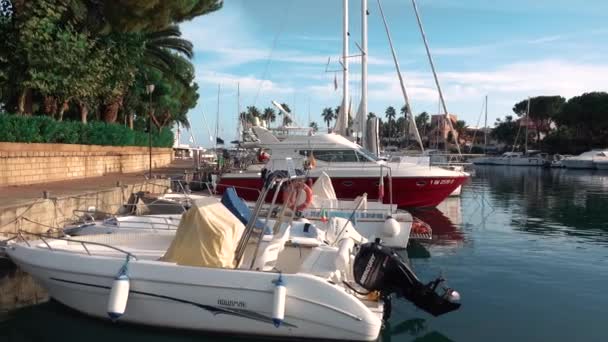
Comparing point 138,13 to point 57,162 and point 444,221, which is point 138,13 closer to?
point 57,162

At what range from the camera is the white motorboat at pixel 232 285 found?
7.45 m

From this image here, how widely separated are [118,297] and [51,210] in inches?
276

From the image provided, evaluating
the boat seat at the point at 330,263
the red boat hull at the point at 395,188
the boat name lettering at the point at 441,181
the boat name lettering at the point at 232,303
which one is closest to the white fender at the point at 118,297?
the boat name lettering at the point at 232,303

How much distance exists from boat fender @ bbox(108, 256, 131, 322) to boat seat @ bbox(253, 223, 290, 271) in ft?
6.05

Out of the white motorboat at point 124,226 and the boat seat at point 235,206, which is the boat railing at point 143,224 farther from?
the boat seat at point 235,206

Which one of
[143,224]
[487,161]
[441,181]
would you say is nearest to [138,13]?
[143,224]

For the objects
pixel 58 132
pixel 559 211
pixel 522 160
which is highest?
pixel 58 132

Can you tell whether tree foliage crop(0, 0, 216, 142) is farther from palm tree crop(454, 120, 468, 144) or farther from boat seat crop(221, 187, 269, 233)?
palm tree crop(454, 120, 468, 144)

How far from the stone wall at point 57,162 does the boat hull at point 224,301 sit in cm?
991

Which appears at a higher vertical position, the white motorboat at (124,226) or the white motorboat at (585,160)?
the white motorboat at (585,160)

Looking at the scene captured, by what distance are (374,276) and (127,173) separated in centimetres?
2309

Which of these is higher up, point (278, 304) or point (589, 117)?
point (589, 117)

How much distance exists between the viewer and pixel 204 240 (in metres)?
7.99

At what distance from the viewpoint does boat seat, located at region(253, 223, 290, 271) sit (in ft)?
26.8
